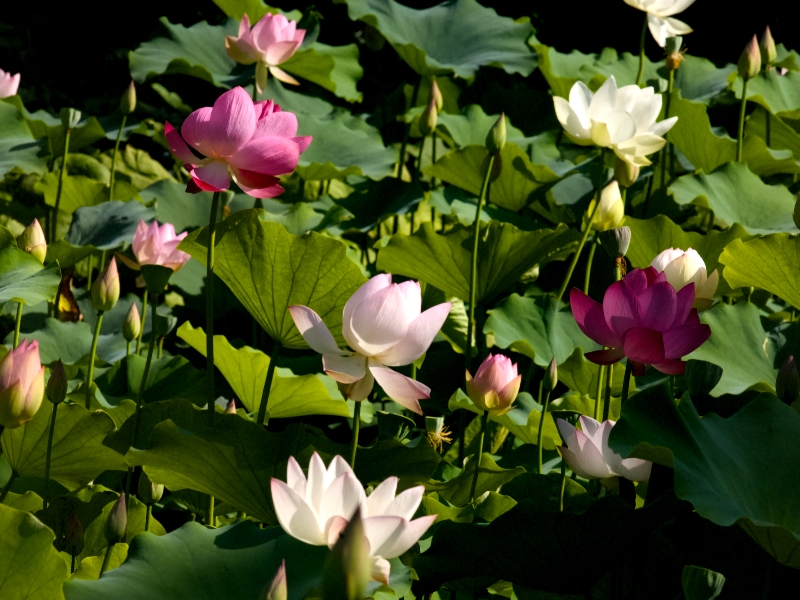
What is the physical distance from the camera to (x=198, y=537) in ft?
2.70

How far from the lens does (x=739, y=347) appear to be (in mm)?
1499

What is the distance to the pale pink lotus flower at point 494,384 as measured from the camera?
42.4 inches

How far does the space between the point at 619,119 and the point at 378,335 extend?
78 cm

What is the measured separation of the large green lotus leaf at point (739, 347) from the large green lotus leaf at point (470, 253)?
293 millimetres

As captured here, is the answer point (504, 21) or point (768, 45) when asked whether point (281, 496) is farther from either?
point (504, 21)

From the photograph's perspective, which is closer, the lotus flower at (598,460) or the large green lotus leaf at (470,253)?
the lotus flower at (598,460)

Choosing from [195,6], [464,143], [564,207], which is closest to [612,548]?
[564,207]

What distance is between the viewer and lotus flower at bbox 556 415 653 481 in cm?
90

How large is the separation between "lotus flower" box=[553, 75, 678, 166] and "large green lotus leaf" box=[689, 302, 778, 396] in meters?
0.30

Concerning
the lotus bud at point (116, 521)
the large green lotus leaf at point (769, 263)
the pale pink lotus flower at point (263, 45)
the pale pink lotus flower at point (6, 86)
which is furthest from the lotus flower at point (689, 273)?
the pale pink lotus flower at point (6, 86)

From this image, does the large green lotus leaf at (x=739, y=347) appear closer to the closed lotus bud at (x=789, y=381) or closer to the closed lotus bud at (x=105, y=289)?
the closed lotus bud at (x=789, y=381)

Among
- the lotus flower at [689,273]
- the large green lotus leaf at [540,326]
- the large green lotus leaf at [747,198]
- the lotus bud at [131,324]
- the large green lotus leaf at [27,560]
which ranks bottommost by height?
the large green lotus leaf at [540,326]

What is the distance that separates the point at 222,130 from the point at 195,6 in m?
2.96

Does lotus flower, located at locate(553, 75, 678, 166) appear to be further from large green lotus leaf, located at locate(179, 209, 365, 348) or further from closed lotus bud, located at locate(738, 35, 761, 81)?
closed lotus bud, located at locate(738, 35, 761, 81)
